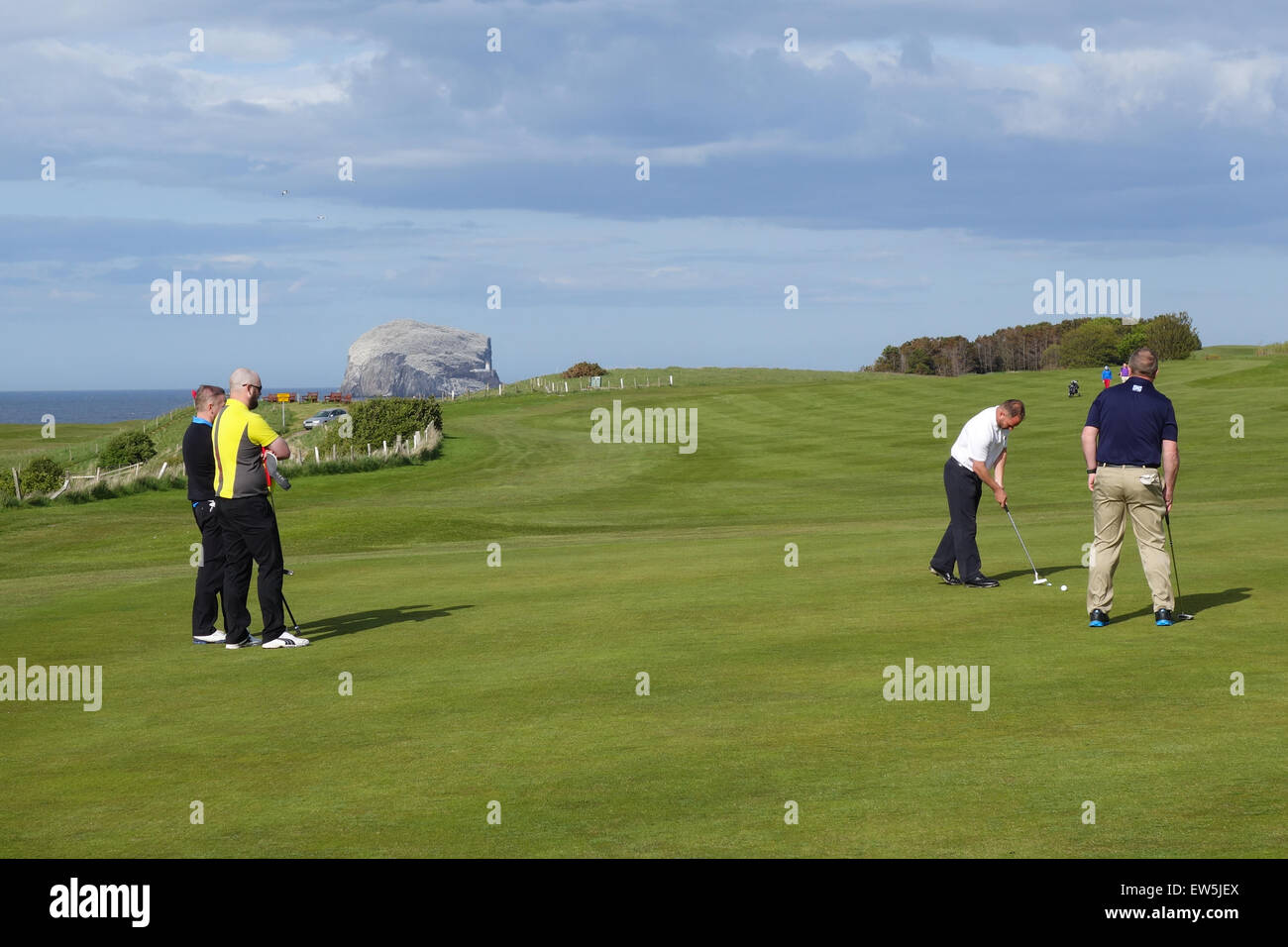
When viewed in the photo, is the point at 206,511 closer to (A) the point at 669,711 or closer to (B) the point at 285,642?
(B) the point at 285,642

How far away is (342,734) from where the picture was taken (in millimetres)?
9461

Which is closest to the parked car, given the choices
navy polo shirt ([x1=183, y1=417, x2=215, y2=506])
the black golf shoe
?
navy polo shirt ([x1=183, y1=417, x2=215, y2=506])

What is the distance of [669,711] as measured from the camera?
974 cm

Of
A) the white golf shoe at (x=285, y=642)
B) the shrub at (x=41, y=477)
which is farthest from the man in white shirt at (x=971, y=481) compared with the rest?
the shrub at (x=41, y=477)

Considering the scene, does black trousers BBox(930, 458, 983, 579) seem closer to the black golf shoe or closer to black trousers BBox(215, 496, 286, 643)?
the black golf shoe

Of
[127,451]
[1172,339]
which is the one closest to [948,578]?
[127,451]

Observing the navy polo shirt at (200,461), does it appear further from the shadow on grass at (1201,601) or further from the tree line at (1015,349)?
the tree line at (1015,349)

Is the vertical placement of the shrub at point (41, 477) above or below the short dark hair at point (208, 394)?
below

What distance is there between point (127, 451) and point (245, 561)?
56066mm

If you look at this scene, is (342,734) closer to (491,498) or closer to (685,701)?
(685,701)

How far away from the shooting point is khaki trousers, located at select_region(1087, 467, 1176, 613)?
12.9 metres

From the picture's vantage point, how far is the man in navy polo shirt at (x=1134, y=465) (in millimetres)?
13172

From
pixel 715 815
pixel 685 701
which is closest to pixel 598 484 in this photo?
pixel 685 701
